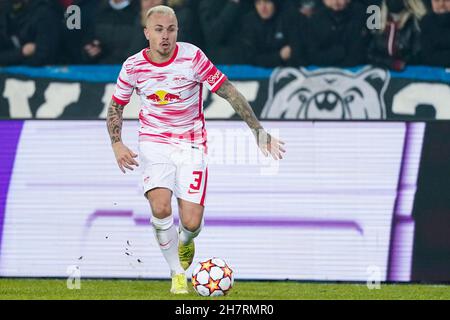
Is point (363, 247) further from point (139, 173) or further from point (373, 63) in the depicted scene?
point (373, 63)

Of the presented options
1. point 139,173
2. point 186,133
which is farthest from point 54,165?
point 186,133

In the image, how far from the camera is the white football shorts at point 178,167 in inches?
384

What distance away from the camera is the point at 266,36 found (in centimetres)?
1447

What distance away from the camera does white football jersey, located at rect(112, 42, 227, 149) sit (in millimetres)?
9773

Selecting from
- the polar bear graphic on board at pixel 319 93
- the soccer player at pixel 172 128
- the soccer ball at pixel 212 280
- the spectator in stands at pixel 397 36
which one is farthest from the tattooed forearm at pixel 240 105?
the spectator in stands at pixel 397 36

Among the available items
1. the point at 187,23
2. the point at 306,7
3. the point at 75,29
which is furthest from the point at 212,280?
the point at 75,29

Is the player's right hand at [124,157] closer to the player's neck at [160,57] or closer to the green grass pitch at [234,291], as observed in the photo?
the player's neck at [160,57]

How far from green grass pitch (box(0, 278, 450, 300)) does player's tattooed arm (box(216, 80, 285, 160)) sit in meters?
1.15

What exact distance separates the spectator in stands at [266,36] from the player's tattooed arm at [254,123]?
466 centimetres

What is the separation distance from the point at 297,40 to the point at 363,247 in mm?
3990

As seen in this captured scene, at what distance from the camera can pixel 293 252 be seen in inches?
439

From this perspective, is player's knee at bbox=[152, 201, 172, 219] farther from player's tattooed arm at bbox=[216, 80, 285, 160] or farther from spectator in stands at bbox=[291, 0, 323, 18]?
spectator in stands at bbox=[291, 0, 323, 18]

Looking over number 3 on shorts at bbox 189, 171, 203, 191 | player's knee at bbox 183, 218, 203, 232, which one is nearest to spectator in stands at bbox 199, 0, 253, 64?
number 3 on shorts at bbox 189, 171, 203, 191

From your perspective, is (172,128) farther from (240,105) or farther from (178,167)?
(240,105)
